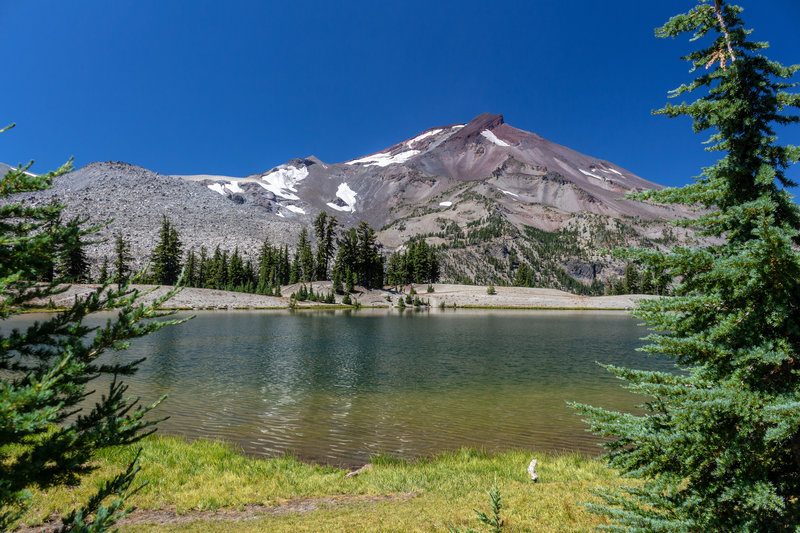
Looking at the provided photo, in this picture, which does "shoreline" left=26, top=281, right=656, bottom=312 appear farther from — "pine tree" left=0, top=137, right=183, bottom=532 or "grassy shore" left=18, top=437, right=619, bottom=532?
"pine tree" left=0, top=137, right=183, bottom=532

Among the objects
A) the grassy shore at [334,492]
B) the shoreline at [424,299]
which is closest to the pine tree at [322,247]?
the shoreline at [424,299]

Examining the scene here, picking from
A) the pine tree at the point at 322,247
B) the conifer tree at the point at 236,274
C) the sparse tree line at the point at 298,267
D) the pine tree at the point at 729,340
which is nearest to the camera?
the pine tree at the point at 729,340

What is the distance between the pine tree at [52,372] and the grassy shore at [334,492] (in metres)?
4.47

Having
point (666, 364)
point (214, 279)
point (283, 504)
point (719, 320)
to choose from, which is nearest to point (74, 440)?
point (719, 320)

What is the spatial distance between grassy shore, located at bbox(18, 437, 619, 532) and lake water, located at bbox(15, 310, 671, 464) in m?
2.05

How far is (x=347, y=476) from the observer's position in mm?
12016

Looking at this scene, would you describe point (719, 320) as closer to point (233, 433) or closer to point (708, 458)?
point (708, 458)

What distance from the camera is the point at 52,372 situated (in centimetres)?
335

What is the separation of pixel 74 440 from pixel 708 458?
22.5 feet

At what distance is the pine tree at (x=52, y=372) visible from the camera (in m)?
3.32

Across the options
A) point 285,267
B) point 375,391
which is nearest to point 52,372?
point 375,391

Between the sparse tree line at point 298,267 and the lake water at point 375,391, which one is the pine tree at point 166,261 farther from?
the lake water at point 375,391

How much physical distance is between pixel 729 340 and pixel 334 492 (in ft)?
32.3

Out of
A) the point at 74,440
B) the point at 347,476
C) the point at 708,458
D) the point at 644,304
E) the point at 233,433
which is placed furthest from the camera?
the point at 233,433
